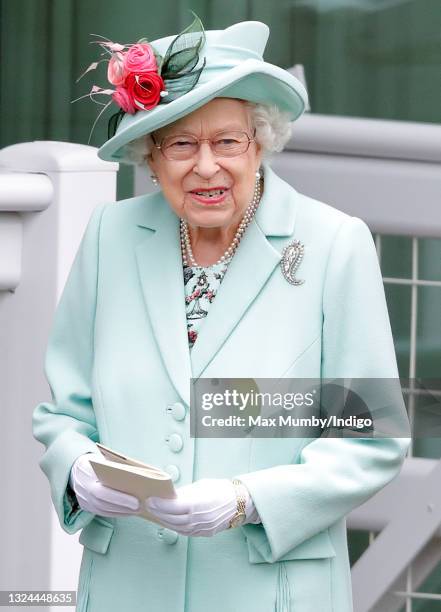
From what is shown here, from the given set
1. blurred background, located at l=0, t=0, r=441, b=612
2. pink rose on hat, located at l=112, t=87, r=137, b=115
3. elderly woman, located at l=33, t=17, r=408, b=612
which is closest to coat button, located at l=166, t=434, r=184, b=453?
elderly woman, located at l=33, t=17, r=408, b=612

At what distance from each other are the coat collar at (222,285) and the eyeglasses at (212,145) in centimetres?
15

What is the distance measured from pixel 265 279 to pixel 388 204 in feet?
3.66

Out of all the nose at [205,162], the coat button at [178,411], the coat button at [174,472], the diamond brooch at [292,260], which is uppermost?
the nose at [205,162]

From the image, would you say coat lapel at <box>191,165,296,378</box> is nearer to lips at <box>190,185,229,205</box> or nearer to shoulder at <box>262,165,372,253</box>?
shoulder at <box>262,165,372,253</box>

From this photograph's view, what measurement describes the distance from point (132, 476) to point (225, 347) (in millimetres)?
314

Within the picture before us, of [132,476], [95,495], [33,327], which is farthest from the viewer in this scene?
[33,327]

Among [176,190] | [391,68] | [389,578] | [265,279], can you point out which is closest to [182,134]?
[176,190]

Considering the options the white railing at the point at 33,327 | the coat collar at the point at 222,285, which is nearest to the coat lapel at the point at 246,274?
the coat collar at the point at 222,285

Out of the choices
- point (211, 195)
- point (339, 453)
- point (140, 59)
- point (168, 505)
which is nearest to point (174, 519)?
point (168, 505)

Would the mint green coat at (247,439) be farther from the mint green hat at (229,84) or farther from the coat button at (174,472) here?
the mint green hat at (229,84)

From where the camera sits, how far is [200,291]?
8.67 feet

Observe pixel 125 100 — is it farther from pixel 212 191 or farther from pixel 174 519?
pixel 174 519

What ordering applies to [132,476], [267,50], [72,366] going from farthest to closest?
[267,50] < [72,366] < [132,476]

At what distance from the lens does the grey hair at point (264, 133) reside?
2570 mm
